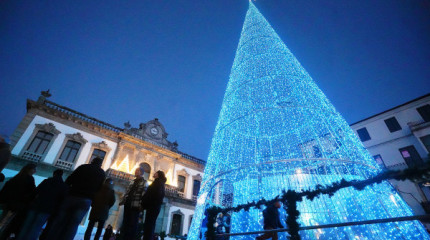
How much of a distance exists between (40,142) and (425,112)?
28756mm

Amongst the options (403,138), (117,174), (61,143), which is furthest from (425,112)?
(61,143)

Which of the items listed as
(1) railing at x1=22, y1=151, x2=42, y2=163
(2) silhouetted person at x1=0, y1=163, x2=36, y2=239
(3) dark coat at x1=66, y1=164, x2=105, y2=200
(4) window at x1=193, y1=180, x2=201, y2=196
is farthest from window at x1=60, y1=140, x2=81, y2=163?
(3) dark coat at x1=66, y1=164, x2=105, y2=200

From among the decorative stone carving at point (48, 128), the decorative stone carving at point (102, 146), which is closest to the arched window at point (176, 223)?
the decorative stone carving at point (102, 146)

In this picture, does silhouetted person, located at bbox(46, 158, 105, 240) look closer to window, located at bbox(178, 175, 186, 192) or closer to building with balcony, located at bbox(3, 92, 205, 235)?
building with balcony, located at bbox(3, 92, 205, 235)

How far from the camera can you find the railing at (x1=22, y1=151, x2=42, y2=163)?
1220 centimetres

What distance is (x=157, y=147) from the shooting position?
59.8 feet

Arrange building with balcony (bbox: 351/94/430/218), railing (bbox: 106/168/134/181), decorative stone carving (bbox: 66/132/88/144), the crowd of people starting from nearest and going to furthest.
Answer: the crowd of people
building with balcony (bbox: 351/94/430/218)
railing (bbox: 106/168/134/181)
decorative stone carving (bbox: 66/132/88/144)

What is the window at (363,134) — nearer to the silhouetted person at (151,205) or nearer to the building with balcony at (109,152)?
the building with balcony at (109,152)

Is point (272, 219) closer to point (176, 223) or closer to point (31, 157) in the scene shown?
point (176, 223)

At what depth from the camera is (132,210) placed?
3.60m

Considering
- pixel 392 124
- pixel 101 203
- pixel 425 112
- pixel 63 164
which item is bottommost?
pixel 101 203

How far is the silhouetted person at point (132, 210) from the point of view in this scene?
342 centimetres

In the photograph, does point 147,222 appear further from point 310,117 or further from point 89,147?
point 89,147

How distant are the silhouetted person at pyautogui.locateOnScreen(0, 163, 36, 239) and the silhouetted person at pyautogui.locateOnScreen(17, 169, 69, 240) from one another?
2.28 feet
